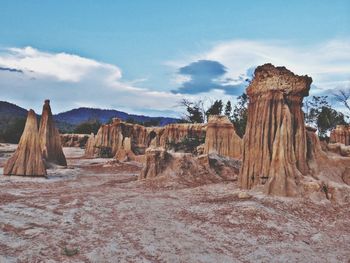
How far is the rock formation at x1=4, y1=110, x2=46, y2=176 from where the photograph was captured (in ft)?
55.5

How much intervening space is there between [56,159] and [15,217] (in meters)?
15.1

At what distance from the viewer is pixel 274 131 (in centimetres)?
1270

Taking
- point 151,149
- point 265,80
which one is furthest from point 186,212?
point 151,149

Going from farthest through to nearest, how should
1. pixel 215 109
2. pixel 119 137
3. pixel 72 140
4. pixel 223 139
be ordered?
1. pixel 72 140
2. pixel 215 109
3. pixel 119 137
4. pixel 223 139

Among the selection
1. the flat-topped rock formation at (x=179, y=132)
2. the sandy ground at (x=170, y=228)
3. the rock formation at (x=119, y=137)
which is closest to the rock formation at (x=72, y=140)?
the rock formation at (x=119, y=137)

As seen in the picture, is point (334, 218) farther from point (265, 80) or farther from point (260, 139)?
point (265, 80)

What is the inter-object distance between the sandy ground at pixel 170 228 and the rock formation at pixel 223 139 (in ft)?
42.3

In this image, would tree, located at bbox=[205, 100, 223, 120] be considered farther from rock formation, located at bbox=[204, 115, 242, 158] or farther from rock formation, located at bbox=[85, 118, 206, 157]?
rock formation, located at bbox=[204, 115, 242, 158]

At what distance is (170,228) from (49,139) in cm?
1659

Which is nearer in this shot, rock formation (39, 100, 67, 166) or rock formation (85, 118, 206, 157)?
rock formation (39, 100, 67, 166)

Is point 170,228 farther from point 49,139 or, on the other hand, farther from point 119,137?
point 119,137

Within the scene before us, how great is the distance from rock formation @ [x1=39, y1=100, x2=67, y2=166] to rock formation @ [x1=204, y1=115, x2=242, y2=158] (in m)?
10.1

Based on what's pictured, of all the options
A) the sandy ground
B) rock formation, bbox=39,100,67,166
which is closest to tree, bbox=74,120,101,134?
rock formation, bbox=39,100,67,166

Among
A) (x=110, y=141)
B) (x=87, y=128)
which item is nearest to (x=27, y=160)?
(x=110, y=141)
